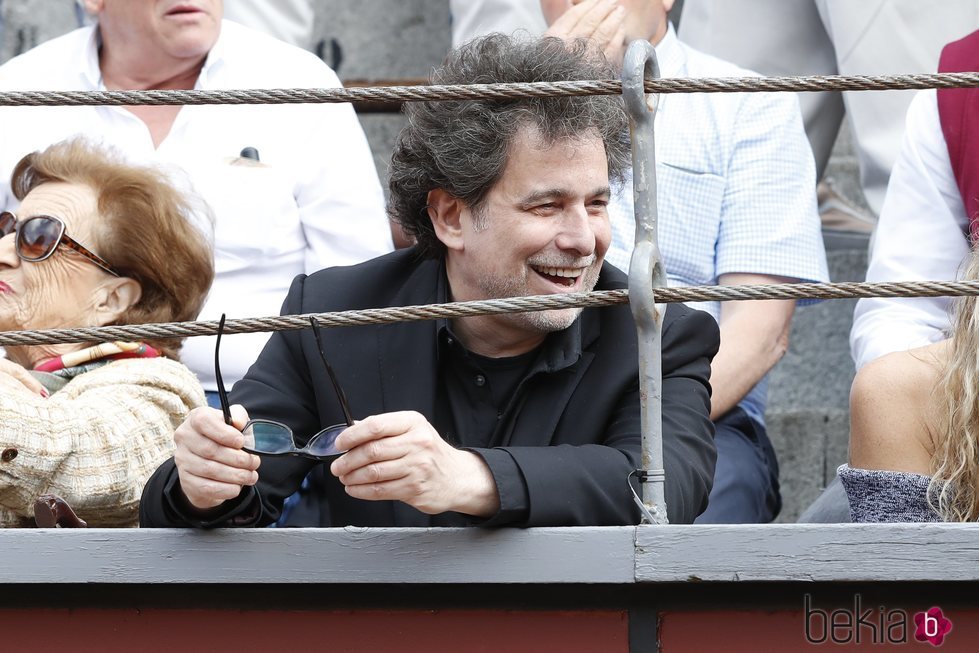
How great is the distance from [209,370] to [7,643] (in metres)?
1.19

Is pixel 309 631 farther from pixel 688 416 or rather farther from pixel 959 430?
pixel 959 430

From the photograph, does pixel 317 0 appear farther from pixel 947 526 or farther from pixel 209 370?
pixel 947 526

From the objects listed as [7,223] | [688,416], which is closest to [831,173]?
[688,416]

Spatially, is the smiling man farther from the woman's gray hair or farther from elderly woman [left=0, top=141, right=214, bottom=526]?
elderly woman [left=0, top=141, right=214, bottom=526]

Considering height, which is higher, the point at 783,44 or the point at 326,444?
the point at 783,44

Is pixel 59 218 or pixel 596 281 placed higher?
pixel 59 218

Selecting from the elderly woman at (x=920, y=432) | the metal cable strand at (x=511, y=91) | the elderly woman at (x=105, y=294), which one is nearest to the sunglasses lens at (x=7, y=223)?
the elderly woman at (x=105, y=294)

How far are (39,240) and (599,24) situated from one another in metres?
1.40

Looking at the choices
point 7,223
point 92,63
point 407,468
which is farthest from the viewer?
point 92,63

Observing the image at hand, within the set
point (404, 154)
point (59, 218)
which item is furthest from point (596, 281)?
point (59, 218)

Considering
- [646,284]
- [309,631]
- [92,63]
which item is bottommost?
[309,631]

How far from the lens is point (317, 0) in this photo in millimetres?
4973

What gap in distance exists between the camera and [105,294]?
2664 mm

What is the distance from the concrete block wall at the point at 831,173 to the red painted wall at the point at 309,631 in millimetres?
1938
